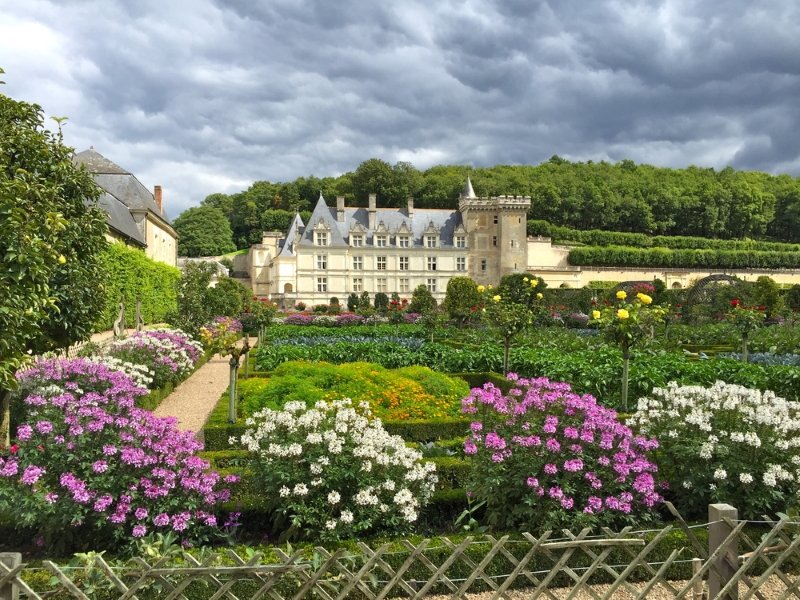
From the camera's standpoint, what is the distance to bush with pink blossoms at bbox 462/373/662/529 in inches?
150

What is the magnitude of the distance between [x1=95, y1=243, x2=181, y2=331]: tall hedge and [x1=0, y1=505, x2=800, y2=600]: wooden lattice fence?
1653 centimetres

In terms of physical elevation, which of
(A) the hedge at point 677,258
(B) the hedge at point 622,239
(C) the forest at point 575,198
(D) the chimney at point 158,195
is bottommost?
(A) the hedge at point 677,258

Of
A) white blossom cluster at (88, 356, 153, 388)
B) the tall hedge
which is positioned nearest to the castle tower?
the tall hedge

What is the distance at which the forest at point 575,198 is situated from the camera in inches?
2486

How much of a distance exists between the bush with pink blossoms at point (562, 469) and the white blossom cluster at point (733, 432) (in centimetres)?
45

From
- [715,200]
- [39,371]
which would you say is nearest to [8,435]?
[39,371]

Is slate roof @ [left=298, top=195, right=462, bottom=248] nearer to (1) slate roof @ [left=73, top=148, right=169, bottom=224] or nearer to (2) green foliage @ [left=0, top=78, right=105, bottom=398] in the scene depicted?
(1) slate roof @ [left=73, top=148, right=169, bottom=224]

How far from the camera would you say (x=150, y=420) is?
4.27 metres

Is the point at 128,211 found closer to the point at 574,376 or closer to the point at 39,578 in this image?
the point at 574,376

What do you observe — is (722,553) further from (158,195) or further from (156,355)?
(158,195)

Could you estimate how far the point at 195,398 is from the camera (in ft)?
35.2

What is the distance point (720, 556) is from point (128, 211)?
111 feet

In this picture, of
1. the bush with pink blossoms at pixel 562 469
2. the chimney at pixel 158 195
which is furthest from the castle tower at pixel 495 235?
the bush with pink blossoms at pixel 562 469

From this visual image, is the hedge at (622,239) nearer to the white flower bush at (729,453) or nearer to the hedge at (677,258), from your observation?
the hedge at (677,258)
